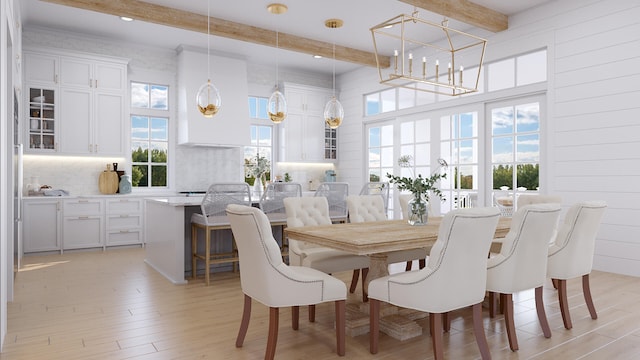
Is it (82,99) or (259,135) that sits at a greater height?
(82,99)

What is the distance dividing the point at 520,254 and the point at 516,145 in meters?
3.42

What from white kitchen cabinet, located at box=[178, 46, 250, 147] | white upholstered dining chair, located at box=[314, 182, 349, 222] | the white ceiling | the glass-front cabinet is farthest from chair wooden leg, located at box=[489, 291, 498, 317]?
the glass-front cabinet

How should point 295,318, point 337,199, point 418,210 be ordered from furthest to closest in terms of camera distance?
1. point 337,199
2. point 418,210
3. point 295,318

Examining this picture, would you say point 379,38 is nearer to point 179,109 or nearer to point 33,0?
point 179,109

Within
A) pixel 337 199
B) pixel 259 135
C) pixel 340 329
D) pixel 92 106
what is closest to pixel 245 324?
pixel 340 329

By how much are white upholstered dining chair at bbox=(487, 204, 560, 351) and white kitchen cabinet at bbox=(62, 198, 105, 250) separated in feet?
17.6

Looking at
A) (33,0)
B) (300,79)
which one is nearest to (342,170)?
(300,79)

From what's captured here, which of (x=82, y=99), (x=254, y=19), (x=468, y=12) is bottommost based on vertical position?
(x=82, y=99)

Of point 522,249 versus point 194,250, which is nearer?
point 522,249

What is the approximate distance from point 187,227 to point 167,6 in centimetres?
267

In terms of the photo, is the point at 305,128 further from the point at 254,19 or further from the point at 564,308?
the point at 564,308

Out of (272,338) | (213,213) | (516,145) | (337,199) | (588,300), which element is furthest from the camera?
(516,145)

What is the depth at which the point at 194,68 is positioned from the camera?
6934 millimetres

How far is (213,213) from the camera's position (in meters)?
4.33
